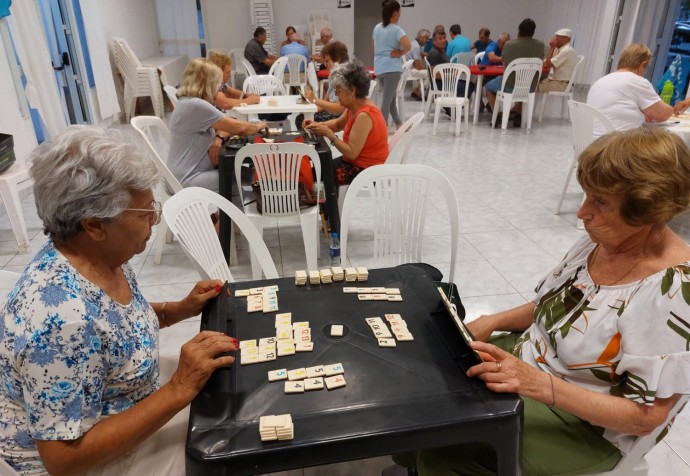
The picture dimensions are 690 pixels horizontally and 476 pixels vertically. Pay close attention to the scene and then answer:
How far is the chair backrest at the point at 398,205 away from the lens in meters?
2.05

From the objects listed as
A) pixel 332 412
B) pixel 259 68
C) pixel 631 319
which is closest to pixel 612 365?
pixel 631 319

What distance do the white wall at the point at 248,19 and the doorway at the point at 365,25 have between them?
135 centimetres

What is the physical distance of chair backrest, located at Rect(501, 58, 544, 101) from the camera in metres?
6.14

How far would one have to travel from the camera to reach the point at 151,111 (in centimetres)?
826

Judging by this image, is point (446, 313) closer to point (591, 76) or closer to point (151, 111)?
point (151, 111)

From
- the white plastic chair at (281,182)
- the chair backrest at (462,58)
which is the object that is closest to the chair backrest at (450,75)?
the chair backrest at (462,58)

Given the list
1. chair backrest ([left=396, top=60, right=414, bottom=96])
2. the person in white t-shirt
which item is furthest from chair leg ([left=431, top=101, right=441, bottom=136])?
the person in white t-shirt

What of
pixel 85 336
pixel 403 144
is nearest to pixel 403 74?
pixel 403 144

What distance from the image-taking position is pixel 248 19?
31.2 ft

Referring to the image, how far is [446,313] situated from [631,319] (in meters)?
0.42

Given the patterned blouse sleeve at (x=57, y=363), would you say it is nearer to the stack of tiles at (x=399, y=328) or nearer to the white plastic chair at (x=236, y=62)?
the stack of tiles at (x=399, y=328)

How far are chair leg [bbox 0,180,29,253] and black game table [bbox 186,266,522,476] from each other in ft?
8.77

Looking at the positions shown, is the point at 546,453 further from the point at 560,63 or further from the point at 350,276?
the point at 560,63

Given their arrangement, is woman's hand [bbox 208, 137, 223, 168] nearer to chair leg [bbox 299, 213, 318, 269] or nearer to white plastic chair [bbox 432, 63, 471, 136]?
chair leg [bbox 299, 213, 318, 269]
